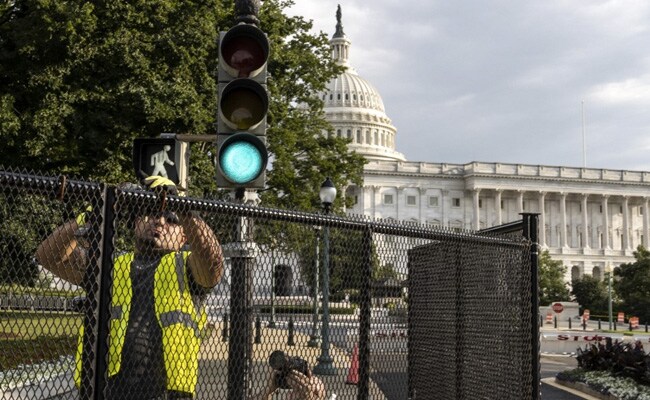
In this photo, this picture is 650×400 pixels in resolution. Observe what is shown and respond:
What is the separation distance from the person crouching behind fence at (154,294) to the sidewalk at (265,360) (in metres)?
0.26

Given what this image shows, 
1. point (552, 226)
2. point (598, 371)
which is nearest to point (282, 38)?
point (598, 371)

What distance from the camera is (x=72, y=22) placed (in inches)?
808

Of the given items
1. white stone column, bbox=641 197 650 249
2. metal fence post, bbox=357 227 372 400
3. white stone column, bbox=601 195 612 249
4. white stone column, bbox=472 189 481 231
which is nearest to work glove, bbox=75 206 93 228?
metal fence post, bbox=357 227 372 400

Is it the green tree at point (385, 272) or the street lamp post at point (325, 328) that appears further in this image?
the green tree at point (385, 272)

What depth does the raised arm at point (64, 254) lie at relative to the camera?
4.23m

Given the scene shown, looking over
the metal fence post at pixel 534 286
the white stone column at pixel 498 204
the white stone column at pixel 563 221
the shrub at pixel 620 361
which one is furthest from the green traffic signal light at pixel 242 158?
the white stone column at pixel 563 221

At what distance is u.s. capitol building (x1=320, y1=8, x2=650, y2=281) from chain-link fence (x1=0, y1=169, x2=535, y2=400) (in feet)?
404

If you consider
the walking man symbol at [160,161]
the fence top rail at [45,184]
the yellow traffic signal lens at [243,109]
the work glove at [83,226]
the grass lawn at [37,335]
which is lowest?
the grass lawn at [37,335]

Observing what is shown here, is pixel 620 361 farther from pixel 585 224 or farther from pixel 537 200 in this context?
pixel 585 224

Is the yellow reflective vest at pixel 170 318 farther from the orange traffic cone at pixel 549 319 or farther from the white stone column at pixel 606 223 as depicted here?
the white stone column at pixel 606 223

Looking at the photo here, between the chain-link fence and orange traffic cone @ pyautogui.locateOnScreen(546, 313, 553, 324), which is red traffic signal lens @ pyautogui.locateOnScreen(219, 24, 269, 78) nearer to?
the chain-link fence

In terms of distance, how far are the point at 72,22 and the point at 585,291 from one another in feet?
257

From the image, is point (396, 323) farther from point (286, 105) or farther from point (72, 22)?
point (286, 105)

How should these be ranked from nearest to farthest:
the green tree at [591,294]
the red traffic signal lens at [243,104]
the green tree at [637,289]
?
the red traffic signal lens at [243,104] < the green tree at [637,289] < the green tree at [591,294]
